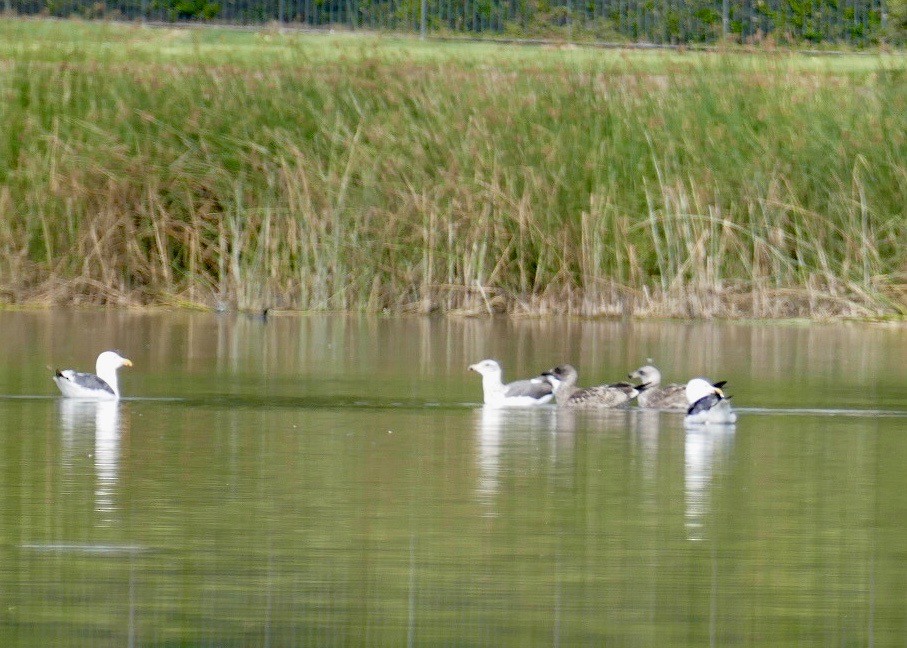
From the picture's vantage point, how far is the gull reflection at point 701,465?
7430 millimetres

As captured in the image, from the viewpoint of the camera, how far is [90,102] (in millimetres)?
19531

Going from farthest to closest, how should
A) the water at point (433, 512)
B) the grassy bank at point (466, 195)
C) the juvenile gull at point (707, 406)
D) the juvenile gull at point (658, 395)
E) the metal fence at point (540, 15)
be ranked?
the metal fence at point (540, 15) < the grassy bank at point (466, 195) < the juvenile gull at point (658, 395) < the juvenile gull at point (707, 406) < the water at point (433, 512)

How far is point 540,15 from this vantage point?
36938mm

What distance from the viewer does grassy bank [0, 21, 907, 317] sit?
18.3 m

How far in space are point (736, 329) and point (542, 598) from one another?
38.9 ft

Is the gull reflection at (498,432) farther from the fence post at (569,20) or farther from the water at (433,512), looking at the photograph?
the fence post at (569,20)

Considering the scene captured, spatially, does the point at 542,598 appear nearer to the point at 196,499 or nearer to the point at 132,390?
the point at 196,499

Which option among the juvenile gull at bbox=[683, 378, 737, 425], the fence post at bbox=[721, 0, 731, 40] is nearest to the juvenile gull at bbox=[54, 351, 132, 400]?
the juvenile gull at bbox=[683, 378, 737, 425]

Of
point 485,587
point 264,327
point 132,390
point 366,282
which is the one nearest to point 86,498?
point 485,587

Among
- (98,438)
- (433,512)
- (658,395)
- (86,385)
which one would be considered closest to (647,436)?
(658,395)

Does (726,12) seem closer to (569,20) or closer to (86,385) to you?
(569,20)

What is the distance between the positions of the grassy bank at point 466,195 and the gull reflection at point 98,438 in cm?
734

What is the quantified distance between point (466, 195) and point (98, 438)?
8.98m

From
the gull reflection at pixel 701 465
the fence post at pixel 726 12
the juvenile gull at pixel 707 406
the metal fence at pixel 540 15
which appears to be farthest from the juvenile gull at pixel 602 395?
the metal fence at pixel 540 15
